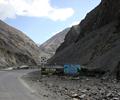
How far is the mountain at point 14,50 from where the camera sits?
5074 inches

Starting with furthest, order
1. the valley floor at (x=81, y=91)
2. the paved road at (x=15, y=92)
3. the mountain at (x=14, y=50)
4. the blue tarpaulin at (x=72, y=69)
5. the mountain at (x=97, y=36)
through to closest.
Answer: the mountain at (x=14, y=50)
the mountain at (x=97, y=36)
the blue tarpaulin at (x=72, y=69)
the paved road at (x=15, y=92)
the valley floor at (x=81, y=91)

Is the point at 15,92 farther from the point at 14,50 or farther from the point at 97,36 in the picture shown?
the point at 14,50

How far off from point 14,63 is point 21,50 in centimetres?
1348

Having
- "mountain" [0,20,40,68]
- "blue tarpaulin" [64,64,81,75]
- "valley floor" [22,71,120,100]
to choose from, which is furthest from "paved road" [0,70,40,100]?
"mountain" [0,20,40,68]

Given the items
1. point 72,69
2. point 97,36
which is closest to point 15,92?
point 72,69

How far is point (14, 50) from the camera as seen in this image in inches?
5443

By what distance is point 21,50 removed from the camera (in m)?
145

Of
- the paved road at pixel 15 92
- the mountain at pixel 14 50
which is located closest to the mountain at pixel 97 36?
the paved road at pixel 15 92

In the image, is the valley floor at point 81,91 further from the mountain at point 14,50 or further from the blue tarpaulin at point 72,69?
the mountain at point 14,50

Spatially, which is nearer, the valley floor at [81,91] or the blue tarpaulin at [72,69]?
the valley floor at [81,91]

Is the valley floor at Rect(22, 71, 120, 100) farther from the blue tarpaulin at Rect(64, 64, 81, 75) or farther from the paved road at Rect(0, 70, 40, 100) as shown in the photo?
the blue tarpaulin at Rect(64, 64, 81, 75)

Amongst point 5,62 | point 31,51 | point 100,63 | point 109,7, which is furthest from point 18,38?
point 100,63

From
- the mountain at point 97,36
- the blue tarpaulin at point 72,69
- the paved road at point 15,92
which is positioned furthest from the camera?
the mountain at point 97,36

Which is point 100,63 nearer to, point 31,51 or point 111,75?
point 111,75
